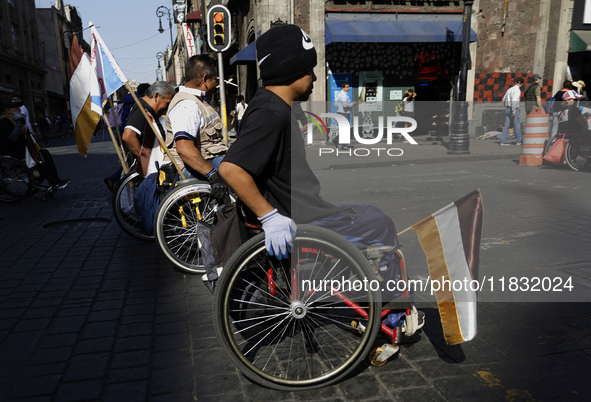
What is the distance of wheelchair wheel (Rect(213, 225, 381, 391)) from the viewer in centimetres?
222

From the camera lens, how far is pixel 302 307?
246 centimetres

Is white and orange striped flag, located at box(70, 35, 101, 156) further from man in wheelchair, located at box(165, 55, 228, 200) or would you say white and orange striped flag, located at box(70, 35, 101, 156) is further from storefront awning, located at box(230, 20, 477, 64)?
storefront awning, located at box(230, 20, 477, 64)

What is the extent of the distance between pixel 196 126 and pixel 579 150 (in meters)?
7.93

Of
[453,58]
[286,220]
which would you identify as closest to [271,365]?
[286,220]

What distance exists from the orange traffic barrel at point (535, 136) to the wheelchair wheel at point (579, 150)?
950 mm

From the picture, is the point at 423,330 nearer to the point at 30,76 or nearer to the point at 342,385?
the point at 342,385

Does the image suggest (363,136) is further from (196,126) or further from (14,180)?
(196,126)

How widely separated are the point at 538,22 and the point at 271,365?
1950cm

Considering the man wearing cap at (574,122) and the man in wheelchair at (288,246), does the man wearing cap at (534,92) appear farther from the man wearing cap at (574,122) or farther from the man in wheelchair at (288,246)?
the man in wheelchair at (288,246)

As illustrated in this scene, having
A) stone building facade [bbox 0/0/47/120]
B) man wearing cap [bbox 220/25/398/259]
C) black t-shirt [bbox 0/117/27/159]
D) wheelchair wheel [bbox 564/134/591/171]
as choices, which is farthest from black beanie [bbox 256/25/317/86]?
stone building facade [bbox 0/0/47/120]

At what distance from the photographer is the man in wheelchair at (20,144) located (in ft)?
26.8

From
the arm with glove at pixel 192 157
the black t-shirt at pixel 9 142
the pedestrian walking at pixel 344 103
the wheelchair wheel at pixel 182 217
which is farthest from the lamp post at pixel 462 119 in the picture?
the black t-shirt at pixel 9 142

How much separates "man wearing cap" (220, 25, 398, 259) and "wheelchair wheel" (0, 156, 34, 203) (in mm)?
7267

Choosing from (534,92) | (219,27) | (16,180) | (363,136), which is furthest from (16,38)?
(534,92)
